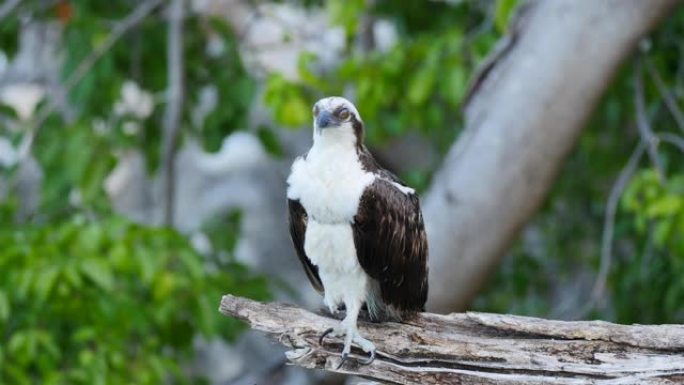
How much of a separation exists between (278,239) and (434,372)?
7878 millimetres

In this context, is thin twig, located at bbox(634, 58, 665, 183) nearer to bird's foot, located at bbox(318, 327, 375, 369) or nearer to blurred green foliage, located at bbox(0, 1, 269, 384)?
blurred green foliage, located at bbox(0, 1, 269, 384)

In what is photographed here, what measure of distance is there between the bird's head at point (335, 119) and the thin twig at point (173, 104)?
3.02m

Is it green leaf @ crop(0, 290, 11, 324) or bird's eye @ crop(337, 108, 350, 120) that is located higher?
bird's eye @ crop(337, 108, 350, 120)

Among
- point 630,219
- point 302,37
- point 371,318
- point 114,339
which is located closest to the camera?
point 371,318

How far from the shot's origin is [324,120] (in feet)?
11.8

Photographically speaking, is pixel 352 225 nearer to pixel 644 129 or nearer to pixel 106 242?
pixel 106 242

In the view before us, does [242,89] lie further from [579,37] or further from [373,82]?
[579,37]

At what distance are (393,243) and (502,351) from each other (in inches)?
19.2

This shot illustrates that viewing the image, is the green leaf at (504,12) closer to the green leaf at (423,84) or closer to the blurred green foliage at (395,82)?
the blurred green foliage at (395,82)

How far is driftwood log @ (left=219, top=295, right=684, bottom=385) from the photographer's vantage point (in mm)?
3598

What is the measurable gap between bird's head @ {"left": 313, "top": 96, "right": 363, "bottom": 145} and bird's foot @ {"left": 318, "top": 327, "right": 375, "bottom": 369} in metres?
0.61

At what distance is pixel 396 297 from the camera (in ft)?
12.7

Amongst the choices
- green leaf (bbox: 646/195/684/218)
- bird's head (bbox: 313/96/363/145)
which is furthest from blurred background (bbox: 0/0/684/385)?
bird's head (bbox: 313/96/363/145)

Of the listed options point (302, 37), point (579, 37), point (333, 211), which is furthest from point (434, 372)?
point (302, 37)
